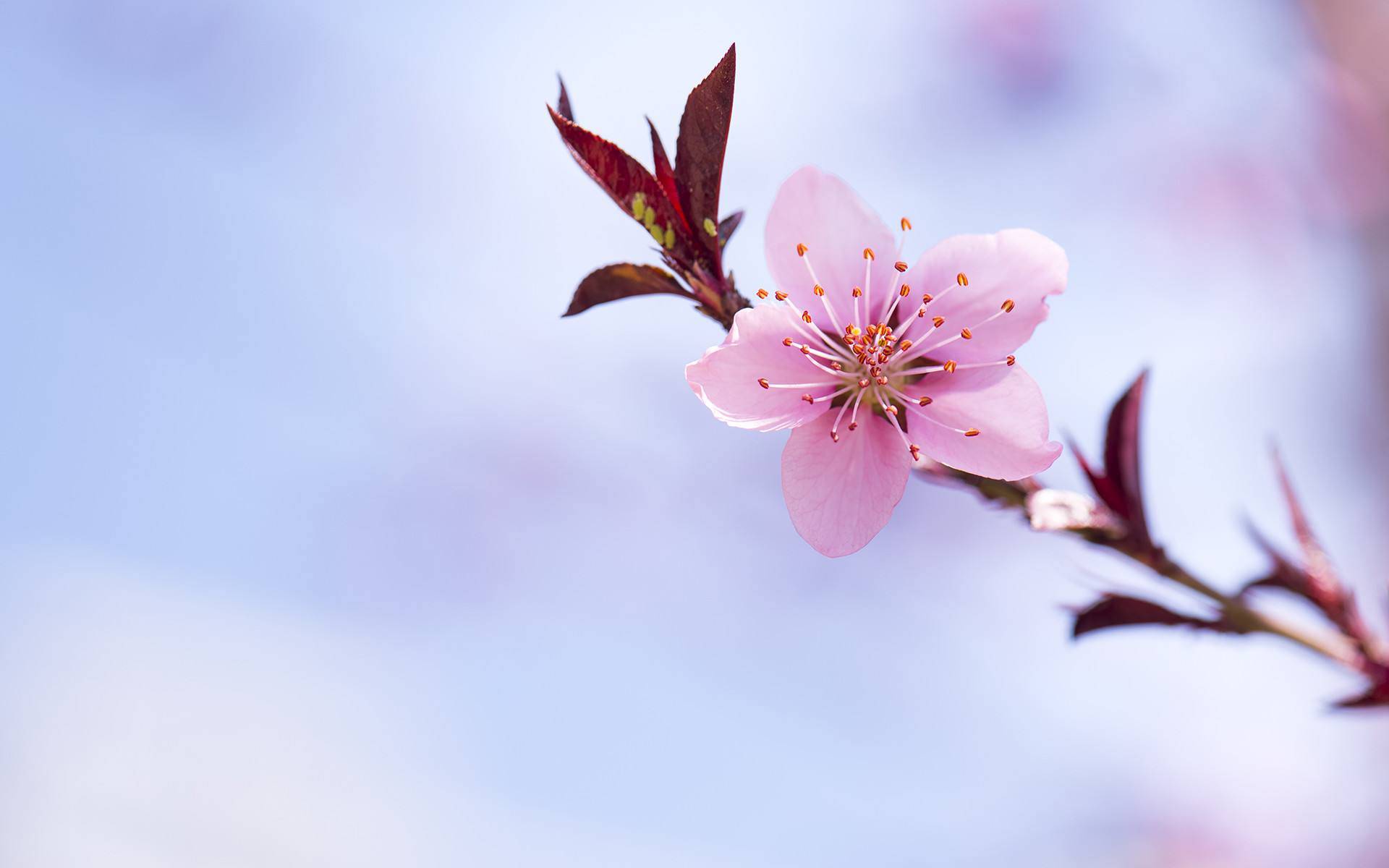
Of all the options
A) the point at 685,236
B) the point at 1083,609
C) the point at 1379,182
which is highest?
the point at 1379,182

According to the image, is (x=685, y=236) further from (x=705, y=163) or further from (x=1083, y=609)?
(x=1083, y=609)

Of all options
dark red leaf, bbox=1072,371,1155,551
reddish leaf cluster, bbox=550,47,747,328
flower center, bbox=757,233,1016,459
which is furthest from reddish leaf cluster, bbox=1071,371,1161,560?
reddish leaf cluster, bbox=550,47,747,328

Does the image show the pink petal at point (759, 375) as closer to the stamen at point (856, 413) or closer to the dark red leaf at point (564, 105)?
the stamen at point (856, 413)

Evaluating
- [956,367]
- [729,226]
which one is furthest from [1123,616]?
[729,226]

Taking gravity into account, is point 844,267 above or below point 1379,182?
below

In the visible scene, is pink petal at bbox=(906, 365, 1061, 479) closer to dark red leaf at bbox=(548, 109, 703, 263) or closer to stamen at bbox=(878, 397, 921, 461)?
stamen at bbox=(878, 397, 921, 461)

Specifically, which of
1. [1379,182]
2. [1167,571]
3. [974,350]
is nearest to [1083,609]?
[1167,571]
